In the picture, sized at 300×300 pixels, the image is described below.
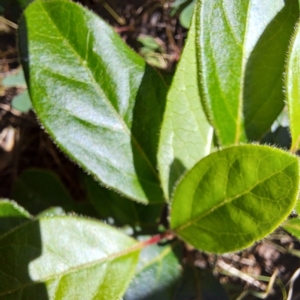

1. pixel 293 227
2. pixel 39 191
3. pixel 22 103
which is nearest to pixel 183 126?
pixel 293 227

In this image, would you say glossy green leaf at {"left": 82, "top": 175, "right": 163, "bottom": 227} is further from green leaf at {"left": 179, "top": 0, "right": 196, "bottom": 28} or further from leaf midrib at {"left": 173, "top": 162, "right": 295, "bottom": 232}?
green leaf at {"left": 179, "top": 0, "right": 196, "bottom": 28}

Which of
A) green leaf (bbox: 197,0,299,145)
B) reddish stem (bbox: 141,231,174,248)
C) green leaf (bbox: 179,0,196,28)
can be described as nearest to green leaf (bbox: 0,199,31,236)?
reddish stem (bbox: 141,231,174,248)

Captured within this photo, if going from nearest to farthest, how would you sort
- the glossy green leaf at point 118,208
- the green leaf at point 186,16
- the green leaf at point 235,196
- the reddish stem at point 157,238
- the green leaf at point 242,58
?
the green leaf at point 235,196
the green leaf at point 242,58
the reddish stem at point 157,238
the glossy green leaf at point 118,208
the green leaf at point 186,16

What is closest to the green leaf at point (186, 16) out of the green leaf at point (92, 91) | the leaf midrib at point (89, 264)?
the green leaf at point (92, 91)

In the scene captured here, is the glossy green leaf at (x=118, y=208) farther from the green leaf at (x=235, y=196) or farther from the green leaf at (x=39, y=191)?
the green leaf at (x=235, y=196)

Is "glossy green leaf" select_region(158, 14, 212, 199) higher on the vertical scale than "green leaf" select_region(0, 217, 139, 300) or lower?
higher
